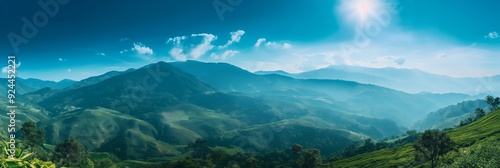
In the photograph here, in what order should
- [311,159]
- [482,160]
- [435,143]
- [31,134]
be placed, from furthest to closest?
[31,134], [311,159], [435,143], [482,160]

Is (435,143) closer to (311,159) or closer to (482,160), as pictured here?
(311,159)

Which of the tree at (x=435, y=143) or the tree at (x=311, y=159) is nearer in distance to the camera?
the tree at (x=435, y=143)

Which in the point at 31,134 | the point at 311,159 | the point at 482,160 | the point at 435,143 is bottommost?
the point at 311,159

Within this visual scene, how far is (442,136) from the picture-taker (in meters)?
120

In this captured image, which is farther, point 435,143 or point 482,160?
point 435,143

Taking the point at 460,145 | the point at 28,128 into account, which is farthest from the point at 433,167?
the point at 28,128

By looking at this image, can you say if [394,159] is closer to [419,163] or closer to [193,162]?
[419,163]

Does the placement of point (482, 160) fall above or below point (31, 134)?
below

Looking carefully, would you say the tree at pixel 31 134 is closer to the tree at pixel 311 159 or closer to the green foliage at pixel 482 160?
the tree at pixel 311 159

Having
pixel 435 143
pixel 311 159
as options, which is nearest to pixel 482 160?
pixel 435 143

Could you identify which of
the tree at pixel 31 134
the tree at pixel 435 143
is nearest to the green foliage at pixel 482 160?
the tree at pixel 435 143

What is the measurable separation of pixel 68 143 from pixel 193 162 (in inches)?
2322

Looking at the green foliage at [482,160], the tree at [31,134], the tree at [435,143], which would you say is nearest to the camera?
the green foliage at [482,160]

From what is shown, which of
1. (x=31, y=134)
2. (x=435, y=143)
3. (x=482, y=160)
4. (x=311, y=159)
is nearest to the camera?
(x=482, y=160)
